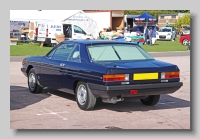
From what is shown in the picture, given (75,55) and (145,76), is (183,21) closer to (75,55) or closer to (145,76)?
(75,55)

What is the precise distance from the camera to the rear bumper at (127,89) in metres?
6.63

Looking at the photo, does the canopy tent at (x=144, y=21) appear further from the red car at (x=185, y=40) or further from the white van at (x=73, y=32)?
the white van at (x=73, y=32)

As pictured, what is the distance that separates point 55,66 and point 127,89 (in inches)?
78.9

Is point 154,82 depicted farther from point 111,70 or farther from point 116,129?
point 116,129

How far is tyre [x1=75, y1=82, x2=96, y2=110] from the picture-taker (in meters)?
7.09

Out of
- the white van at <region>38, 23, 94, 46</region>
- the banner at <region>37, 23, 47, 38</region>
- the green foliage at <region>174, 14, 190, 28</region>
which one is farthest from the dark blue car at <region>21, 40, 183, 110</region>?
the green foliage at <region>174, 14, 190, 28</region>

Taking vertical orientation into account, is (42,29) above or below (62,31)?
above

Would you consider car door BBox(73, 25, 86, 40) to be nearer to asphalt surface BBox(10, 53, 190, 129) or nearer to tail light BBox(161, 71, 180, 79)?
asphalt surface BBox(10, 53, 190, 129)

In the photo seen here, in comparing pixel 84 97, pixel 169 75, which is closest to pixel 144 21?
pixel 169 75

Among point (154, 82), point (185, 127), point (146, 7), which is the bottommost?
point (185, 127)

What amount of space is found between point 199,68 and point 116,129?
2091 mm

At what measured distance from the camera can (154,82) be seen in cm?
697

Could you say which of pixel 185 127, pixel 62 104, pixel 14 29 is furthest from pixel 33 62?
pixel 14 29

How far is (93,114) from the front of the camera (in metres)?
7.05
